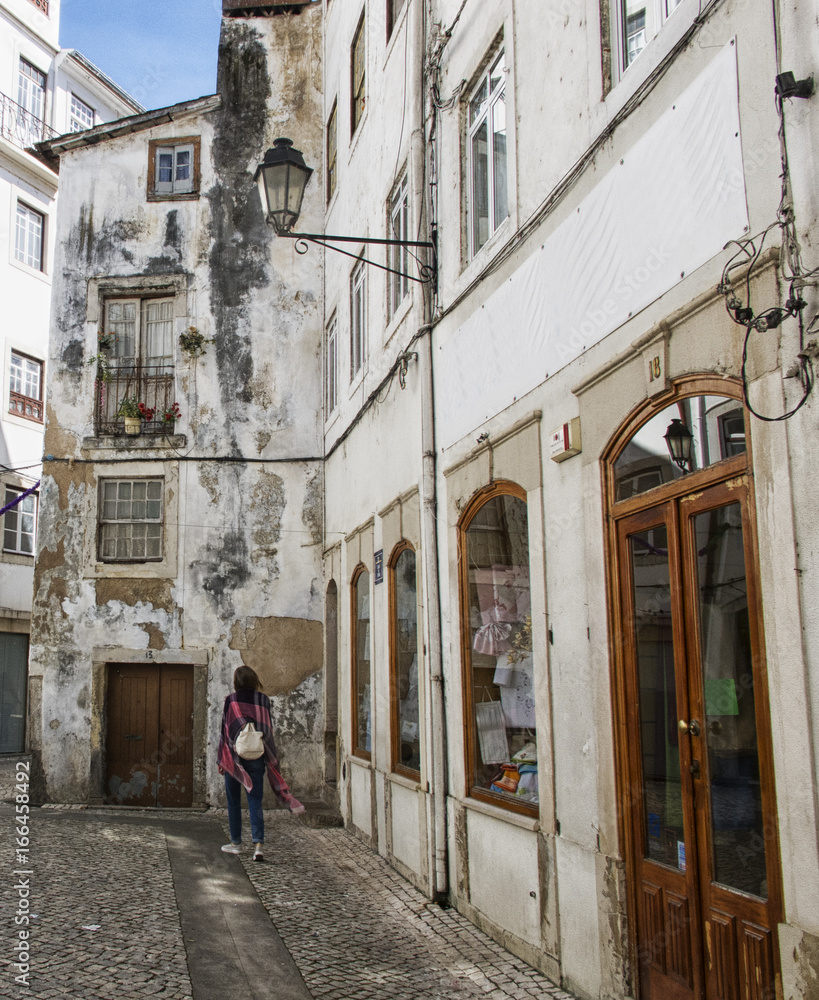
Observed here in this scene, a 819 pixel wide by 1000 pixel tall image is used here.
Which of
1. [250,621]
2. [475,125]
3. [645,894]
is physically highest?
[475,125]

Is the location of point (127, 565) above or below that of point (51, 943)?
above

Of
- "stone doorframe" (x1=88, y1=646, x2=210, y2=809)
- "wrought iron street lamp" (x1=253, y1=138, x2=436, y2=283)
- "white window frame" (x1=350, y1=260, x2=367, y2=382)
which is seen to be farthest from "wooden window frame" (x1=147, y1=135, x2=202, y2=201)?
"wrought iron street lamp" (x1=253, y1=138, x2=436, y2=283)

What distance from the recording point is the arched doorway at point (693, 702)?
4.08 metres

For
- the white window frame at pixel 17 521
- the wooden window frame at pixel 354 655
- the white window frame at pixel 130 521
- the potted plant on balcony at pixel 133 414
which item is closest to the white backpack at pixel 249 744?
the wooden window frame at pixel 354 655

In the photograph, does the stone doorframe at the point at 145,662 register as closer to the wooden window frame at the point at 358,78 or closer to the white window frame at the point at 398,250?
the white window frame at the point at 398,250

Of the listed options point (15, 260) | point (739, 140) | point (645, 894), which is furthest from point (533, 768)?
point (15, 260)

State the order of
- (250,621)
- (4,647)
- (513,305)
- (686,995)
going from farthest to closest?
(4,647)
(250,621)
(513,305)
(686,995)

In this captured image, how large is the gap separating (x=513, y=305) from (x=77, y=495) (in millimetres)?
10174

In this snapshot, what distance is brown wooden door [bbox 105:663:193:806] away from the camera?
1431cm

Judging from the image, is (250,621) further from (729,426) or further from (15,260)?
(15,260)

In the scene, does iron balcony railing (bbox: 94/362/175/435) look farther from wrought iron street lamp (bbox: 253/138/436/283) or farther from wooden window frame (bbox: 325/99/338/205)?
wrought iron street lamp (bbox: 253/138/436/283)

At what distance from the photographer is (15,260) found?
76.0ft

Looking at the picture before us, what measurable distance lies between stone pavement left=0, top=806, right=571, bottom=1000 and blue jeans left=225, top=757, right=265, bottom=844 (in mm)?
283

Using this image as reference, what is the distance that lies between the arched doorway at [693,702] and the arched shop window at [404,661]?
13.0 feet
